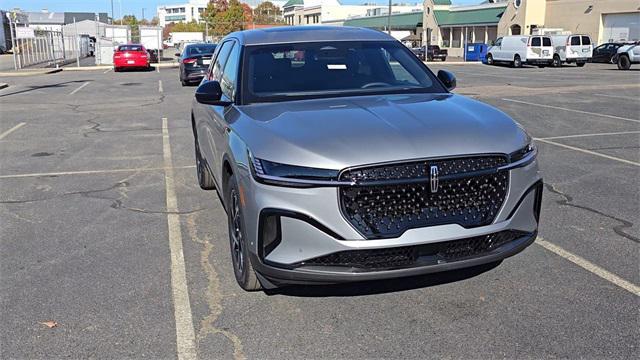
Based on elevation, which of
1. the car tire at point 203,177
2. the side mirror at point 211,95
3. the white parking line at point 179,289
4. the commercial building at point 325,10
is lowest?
the white parking line at point 179,289

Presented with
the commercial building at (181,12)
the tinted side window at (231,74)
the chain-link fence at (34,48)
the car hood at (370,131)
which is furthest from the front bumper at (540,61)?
the commercial building at (181,12)

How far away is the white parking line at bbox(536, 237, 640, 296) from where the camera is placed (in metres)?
4.18

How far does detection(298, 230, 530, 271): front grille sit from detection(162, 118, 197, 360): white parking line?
32.5 inches

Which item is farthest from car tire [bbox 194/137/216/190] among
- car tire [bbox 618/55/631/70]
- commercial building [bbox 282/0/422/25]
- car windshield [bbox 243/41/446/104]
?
commercial building [bbox 282/0/422/25]

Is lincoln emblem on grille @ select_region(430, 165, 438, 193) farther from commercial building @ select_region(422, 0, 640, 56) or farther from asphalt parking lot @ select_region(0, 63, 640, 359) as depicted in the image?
commercial building @ select_region(422, 0, 640, 56)

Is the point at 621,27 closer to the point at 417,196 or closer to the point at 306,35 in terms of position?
the point at 306,35

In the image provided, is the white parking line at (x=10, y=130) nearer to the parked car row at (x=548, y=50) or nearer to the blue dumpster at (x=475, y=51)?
the parked car row at (x=548, y=50)

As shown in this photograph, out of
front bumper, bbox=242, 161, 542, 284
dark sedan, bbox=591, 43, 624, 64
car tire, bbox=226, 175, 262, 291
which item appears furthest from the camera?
dark sedan, bbox=591, 43, 624, 64

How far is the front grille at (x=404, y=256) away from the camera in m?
3.38

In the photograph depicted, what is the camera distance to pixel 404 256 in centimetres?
343

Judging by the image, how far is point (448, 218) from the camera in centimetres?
350

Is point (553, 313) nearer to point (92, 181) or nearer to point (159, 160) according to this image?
point (92, 181)

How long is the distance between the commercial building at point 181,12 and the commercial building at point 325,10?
60382 millimetres

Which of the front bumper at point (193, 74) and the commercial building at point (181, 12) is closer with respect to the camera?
the front bumper at point (193, 74)
